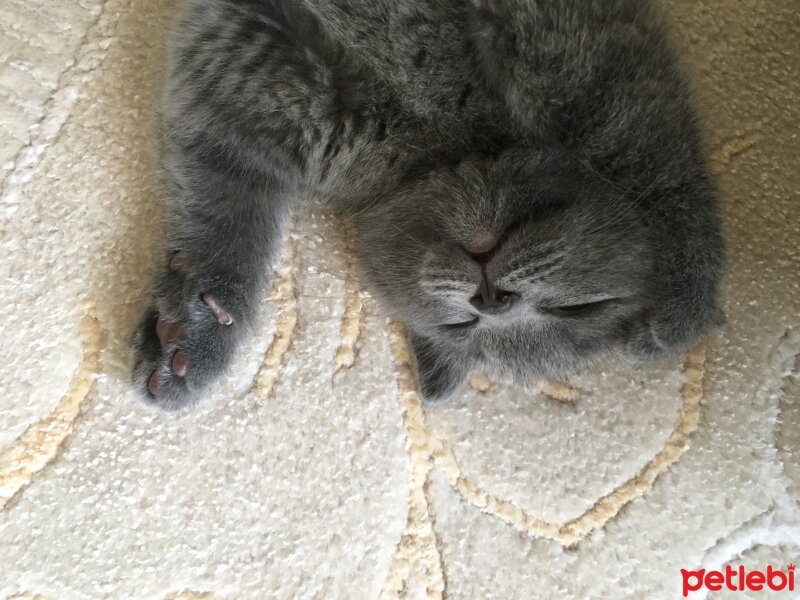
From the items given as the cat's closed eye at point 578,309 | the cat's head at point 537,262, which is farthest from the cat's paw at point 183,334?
the cat's closed eye at point 578,309

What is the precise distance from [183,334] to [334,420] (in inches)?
11.0

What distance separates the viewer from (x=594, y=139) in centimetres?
84

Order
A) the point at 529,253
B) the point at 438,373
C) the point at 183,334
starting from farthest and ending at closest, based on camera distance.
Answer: the point at 438,373 < the point at 183,334 < the point at 529,253

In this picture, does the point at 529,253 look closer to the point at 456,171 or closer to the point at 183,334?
the point at 456,171

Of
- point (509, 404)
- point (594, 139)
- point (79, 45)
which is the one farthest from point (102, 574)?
point (594, 139)

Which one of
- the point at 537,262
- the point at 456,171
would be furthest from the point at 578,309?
the point at 456,171

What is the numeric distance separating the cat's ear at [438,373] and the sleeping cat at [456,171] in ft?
0.15

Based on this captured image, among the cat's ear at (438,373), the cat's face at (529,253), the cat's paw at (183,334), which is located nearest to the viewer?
the cat's face at (529,253)

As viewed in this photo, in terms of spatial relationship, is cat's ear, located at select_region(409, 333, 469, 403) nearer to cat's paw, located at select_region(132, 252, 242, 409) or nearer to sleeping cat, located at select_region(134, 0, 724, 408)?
sleeping cat, located at select_region(134, 0, 724, 408)

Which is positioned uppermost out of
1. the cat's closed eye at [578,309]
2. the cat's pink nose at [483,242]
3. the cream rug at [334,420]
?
the cat's pink nose at [483,242]

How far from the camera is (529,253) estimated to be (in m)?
0.80

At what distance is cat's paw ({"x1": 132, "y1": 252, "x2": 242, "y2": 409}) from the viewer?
928mm

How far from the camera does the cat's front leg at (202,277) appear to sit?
0.93 m

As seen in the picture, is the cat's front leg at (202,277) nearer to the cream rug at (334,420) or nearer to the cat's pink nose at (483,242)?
the cream rug at (334,420)
